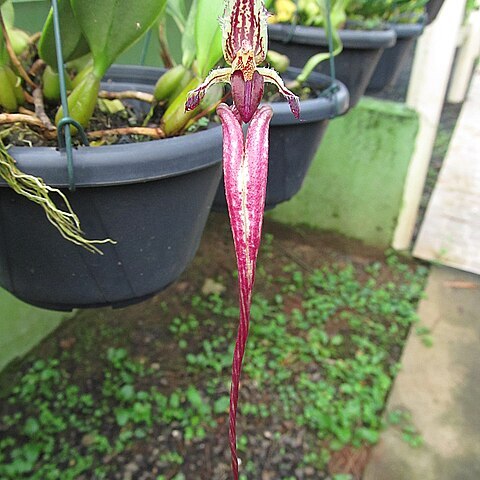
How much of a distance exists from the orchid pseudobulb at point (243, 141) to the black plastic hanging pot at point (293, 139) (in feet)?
1.24

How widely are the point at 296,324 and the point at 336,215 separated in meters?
0.68

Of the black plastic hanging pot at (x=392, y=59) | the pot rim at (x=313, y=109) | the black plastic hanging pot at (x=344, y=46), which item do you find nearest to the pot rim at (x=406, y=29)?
the black plastic hanging pot at (x=392, y=59)

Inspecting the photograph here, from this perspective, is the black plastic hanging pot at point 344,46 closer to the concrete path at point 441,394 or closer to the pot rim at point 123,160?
the pot rim at point 123,160

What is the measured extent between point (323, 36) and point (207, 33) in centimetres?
51

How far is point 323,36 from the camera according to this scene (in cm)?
97

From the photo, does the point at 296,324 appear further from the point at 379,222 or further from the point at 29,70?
the point at 29,70

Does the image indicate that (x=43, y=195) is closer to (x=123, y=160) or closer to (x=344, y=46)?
(x=123, y=160)

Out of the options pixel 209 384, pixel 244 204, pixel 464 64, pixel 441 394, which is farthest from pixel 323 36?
pixel 464 64

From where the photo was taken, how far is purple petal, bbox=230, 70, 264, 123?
1.05 ft

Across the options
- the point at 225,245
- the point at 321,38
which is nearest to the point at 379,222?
the point at 225,245

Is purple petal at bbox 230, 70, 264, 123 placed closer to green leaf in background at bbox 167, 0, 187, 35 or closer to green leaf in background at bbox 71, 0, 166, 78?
green leaf in background at bbox 71, 0, 166, 78

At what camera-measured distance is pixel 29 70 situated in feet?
2.00

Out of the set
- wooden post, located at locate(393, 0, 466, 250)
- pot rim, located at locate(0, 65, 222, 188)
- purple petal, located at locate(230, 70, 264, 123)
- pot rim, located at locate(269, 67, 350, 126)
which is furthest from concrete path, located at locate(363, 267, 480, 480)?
purple petal, located at locate(230, 70, 264, 123)

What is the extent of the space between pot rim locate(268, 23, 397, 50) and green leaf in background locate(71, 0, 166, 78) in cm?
54
